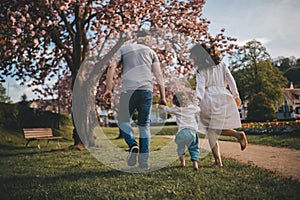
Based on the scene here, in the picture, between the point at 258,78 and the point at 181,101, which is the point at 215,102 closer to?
the point at 181,101

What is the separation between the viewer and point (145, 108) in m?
4.59

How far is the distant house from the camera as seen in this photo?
11.0 m

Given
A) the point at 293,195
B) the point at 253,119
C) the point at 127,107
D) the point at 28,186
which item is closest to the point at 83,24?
the point at 127,107

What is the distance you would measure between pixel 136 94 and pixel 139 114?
313mm

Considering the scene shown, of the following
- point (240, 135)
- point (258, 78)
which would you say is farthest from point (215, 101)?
point (258, 78)

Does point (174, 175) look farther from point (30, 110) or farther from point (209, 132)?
point (30, 110)

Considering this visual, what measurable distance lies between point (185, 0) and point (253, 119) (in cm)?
983

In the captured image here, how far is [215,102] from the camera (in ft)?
15.3

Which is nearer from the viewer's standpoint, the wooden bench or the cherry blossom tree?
the cherry blossom tree

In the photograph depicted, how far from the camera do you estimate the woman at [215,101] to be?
465cm

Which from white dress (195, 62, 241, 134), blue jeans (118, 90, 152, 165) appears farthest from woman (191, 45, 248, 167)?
blue jeans (118, 90, 152, 165)

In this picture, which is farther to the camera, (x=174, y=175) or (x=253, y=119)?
(x=253, y=119)

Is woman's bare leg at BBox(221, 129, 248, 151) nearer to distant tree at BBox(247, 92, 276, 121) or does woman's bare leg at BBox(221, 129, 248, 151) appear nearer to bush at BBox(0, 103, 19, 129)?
bush at BBox(0, 103, 19, 129)

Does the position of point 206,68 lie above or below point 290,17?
below
